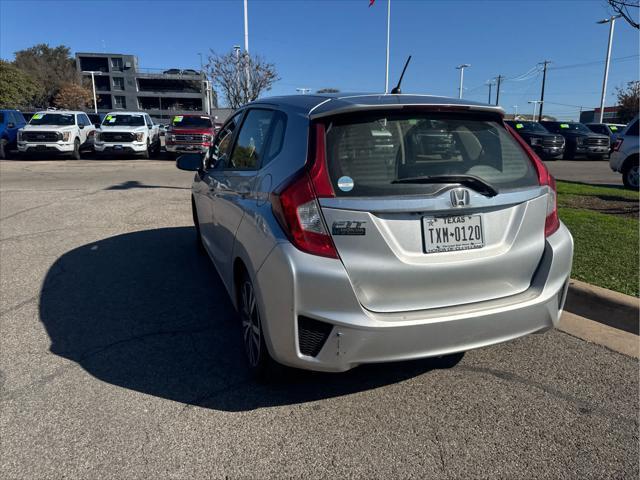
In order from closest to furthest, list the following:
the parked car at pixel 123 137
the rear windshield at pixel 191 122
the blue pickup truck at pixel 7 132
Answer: the parked car at pixel 123 137
the blue pickup truck at pixel 7 132
the rear windshield at pixel 191 122

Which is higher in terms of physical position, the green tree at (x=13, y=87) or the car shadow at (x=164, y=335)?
the green tree at (x=13, y=87)

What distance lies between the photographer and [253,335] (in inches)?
121

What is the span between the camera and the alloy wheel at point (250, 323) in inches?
117

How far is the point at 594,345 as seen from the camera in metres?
3.64

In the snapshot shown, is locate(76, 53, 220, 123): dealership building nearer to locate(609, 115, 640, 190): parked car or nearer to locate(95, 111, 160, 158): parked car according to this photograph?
locate(95, 111, 160, 158): parked car

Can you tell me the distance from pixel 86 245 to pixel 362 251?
515 cm

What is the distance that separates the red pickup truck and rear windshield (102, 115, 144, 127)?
4.33 ft

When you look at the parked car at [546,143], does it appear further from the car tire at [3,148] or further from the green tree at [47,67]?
the green tree at [47,67]

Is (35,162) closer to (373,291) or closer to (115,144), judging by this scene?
(115,144)

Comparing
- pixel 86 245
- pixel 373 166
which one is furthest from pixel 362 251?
pixel 86 245

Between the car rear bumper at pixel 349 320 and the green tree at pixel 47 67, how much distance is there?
83876mm

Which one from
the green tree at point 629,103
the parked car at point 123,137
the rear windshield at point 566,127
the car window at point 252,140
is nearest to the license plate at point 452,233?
the car window at point 252,140

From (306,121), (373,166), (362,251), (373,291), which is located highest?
(306,121)

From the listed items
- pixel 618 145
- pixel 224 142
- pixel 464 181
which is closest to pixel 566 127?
pixel 618 145
